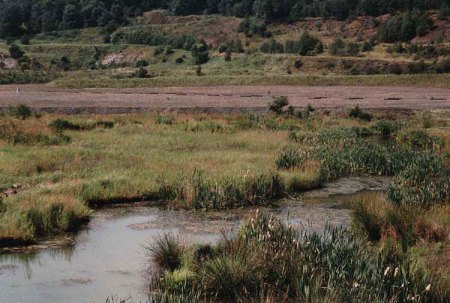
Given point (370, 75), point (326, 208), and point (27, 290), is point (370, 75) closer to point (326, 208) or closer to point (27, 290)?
point (326, 208)

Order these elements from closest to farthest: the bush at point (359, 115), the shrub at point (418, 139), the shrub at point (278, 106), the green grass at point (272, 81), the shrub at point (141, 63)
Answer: the shrub at point (418, 139) < the bush at point (359, 115) < the shrub at point (278, 106) < the green grass at point (272, 81) < the shrub at point (141, 63)

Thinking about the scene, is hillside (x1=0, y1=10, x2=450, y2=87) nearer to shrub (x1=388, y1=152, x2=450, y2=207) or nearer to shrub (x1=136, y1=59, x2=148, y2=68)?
shrub (x1=136, y1=59, x2=148, y2=68)

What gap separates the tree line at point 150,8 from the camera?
130875 millimetres

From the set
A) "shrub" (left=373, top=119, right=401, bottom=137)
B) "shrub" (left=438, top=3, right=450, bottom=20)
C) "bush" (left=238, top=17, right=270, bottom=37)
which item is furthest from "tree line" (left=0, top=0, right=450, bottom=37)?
"shrub" (left=373, top=119, right=401, bottom=137)

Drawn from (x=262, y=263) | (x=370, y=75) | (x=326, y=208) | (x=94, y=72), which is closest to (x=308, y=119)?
(x=326, y=208)

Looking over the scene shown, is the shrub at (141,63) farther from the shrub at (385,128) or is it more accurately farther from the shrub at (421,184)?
the shrub at (421,184)

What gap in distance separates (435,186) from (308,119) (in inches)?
917

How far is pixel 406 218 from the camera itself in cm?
1612

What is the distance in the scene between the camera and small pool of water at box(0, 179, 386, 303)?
41.4ft

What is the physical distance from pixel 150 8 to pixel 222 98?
118 metres

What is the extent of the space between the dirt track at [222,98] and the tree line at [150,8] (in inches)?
2534

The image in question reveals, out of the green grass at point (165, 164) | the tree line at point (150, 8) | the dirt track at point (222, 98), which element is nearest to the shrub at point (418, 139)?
the green grass at point (165, 164)

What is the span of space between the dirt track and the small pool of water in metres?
30.5

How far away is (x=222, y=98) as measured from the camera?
59.4 metres
